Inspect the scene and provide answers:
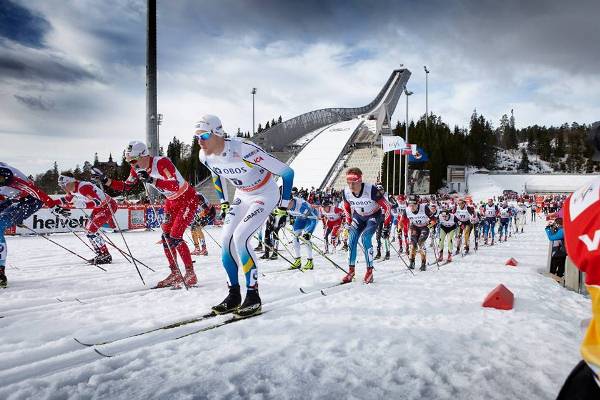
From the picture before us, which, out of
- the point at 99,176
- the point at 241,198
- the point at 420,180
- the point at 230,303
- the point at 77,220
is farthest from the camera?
the point at 420,180

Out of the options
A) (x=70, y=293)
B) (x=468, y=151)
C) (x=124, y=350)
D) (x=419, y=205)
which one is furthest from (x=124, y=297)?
(x=468, y=151)

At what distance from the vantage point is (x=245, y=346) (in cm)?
373

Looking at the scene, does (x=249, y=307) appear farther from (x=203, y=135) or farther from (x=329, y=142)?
(x=329, y=142)

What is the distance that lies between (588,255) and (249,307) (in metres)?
3.91

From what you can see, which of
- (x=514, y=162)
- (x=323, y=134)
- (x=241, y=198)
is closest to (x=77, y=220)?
(x=241, y=198)

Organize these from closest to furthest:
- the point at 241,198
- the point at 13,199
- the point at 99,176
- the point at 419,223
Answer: the point at 241,198, the point at 13,199, the point at 99,176, the point at 419,223

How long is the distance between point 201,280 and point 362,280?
316 cm

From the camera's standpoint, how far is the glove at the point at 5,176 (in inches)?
272

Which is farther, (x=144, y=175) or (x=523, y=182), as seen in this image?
(x=523, y=182)

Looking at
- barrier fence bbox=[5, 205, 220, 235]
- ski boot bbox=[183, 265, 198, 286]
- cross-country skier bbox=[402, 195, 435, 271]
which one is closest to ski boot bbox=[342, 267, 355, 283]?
ski boot bbox=[183, 265, 198, 286]

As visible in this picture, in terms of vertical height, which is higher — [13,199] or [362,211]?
[13,199]

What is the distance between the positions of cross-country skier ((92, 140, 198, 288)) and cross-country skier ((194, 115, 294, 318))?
193 centimetres

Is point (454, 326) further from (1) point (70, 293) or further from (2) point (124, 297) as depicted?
(1) point (70, 293)

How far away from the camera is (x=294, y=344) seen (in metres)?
3.81
